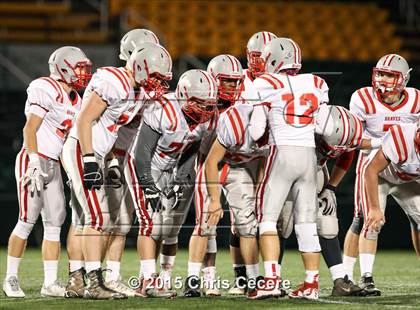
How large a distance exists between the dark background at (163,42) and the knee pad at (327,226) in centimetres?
261

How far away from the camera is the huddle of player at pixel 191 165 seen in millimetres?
5586

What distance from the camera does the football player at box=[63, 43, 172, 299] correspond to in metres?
5.61

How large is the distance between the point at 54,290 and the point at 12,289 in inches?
10.0

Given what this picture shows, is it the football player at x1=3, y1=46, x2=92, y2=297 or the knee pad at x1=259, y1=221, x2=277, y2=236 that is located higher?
the football player at x1=3, y1=46, x2=92, y2=297

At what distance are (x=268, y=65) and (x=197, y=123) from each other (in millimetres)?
561

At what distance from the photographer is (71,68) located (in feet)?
19.9

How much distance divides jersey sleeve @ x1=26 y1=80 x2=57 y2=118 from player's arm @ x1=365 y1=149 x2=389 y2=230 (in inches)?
79.3

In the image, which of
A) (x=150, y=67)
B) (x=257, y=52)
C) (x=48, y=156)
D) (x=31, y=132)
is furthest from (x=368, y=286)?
(x=31, y=132)

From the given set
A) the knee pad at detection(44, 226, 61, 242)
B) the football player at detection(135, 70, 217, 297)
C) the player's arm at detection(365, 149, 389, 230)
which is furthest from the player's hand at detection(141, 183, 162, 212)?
the player's arm at detection(365, 149, 389, 230)

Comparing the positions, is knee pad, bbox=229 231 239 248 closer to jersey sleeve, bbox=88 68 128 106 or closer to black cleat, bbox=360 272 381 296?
black cleat, bbox=360 272 381 296

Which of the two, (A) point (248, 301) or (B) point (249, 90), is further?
(B) point (249, 90)

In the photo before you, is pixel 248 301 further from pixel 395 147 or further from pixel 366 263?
pixel 395 147

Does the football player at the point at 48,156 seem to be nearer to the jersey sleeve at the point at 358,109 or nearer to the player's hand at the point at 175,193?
the player's hand at the point at 175,193

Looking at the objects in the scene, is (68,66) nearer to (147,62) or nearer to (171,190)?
(147,62)
